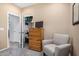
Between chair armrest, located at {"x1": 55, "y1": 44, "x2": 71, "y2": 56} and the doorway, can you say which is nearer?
chair armrest, located at {"x1": 55, "y1": 44, "x2": 71, "y2": 56}

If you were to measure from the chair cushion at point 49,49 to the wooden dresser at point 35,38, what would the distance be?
0.12 m

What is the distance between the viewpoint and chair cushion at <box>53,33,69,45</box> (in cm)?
217

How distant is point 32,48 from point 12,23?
24.1 inches

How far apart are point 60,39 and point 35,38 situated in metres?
0.49

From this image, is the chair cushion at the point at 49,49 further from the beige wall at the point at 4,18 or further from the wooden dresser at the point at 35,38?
the beige wall at the point at 4,18

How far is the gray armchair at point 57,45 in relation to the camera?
2.08 meters

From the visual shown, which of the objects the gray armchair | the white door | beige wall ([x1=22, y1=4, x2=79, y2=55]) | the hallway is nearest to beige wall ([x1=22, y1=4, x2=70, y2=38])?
beige wall ([x1=22, y1=4, x2=79, y2=55])

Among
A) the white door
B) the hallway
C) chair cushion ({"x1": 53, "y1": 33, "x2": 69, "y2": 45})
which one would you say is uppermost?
the white door

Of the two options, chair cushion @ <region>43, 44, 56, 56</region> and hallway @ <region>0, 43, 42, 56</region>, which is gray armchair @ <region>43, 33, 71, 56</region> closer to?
chair cushion @ <region>43, 44, 56, 56</region>

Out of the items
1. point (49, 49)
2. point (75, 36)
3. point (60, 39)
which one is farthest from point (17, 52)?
point (75, 36)

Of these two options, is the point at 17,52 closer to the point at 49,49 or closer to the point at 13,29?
the point at 13,29

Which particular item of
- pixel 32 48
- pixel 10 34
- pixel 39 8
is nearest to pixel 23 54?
pixel 32 48

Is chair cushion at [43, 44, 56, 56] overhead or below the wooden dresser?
below

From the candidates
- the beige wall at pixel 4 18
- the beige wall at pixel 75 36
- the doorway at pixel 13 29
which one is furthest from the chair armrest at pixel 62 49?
the beige wall at pixel 4 18
